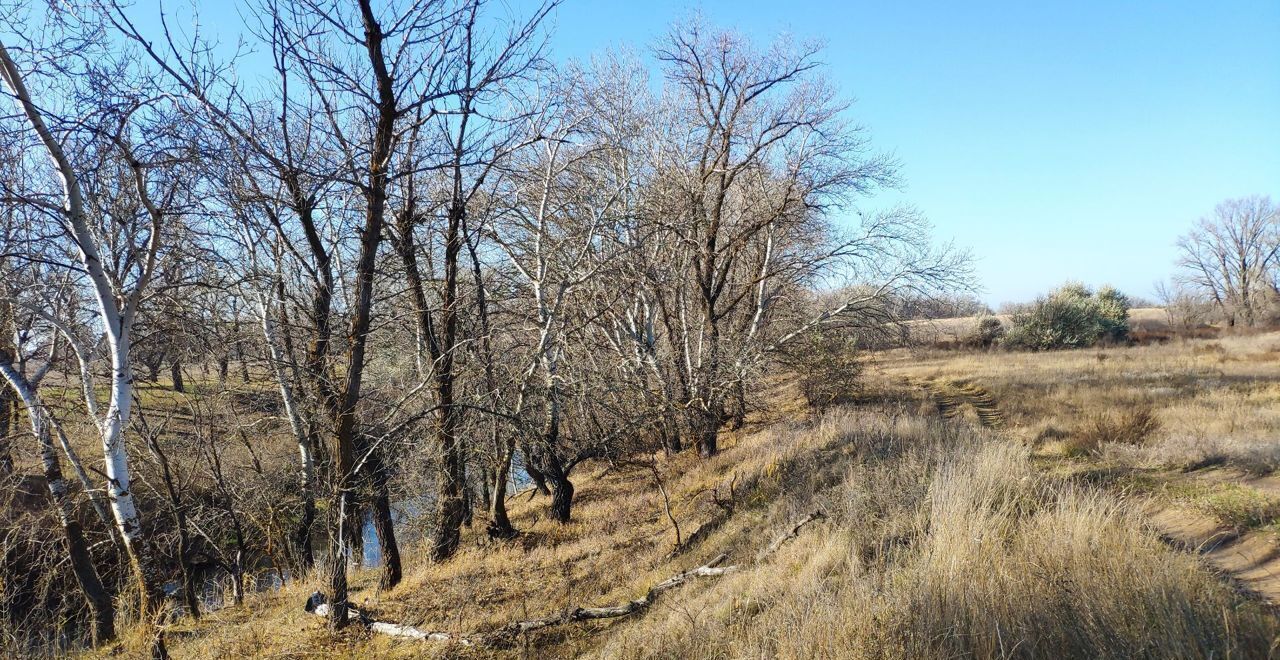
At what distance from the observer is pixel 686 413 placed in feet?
35.6

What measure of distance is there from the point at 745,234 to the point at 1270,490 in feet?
Answer: 32.6

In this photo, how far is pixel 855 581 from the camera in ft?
12.7

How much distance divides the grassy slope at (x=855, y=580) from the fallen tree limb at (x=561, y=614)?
Answer: 0.12 meters

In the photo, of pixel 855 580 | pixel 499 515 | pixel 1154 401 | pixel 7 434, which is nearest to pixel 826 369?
pixel 1154 401

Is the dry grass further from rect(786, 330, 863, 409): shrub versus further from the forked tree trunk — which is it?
rect(786, 330, 863, 409): shrub

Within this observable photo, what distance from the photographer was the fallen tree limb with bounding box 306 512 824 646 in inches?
216

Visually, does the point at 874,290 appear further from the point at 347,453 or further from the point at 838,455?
the point at 347,453

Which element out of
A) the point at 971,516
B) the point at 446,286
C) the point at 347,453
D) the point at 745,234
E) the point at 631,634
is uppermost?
the point at 745,234

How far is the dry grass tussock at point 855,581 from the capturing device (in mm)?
3059

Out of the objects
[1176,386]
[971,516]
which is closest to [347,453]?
[971,516]

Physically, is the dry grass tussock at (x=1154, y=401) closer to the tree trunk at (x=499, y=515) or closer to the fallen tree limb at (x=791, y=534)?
the fallen tree limb at (x=791, y=534)

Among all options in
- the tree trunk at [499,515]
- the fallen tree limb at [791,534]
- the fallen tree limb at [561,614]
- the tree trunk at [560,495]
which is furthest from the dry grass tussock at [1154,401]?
the tree trunk at [499,515]

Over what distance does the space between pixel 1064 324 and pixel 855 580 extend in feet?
115

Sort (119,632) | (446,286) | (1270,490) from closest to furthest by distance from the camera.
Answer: (1270,490) < (119,632) < (446,286)
